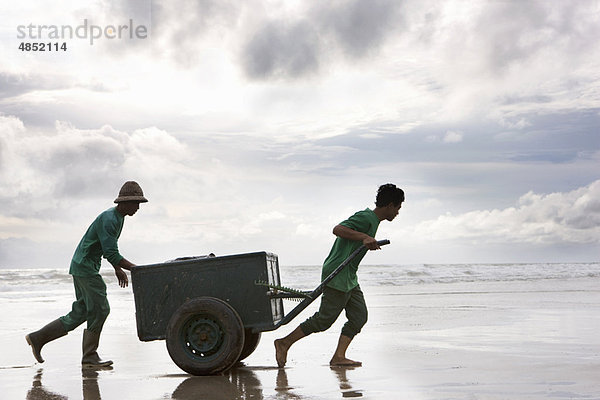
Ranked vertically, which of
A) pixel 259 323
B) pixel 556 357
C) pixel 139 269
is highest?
pixel 139 269

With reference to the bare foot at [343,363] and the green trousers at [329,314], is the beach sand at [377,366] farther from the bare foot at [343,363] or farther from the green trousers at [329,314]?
the green trousers at [329,314]

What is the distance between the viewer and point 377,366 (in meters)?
6.29

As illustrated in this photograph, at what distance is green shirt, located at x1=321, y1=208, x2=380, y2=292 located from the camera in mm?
6090

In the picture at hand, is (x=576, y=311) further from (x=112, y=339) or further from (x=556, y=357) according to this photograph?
(x=112, y=339)

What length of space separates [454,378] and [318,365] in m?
1.29

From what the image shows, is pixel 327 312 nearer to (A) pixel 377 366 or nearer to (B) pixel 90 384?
(A) pixel 377 366

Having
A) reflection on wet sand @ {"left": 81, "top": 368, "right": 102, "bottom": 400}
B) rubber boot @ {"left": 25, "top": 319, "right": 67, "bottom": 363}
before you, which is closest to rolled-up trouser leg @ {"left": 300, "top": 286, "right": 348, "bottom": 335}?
reflection on wet sand @ {"left": 81, "top": 368, "right": 102, "bottom": 400}

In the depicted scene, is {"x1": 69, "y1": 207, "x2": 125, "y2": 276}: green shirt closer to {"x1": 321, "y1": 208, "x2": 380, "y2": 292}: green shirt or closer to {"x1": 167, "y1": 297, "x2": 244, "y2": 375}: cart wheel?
{"x1": 167, "y1": 297, "x2": 244, "y2": 375}: cart wheel

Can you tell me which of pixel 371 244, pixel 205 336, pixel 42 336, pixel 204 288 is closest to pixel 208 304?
pixel 204 288

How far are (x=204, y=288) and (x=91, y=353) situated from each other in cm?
154

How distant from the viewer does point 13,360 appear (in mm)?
7375

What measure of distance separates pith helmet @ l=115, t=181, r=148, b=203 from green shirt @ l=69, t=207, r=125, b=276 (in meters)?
0.16

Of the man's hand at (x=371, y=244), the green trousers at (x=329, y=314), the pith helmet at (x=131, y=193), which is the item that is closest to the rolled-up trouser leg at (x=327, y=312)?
the green trousers at (x=329, y=314)

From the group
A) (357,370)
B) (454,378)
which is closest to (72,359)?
(357,370)
